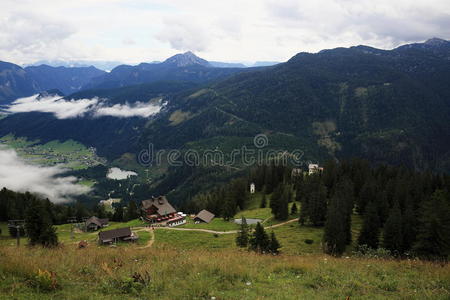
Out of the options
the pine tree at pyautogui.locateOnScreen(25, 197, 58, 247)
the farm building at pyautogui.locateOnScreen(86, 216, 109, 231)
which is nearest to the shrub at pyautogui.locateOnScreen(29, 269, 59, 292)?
the pine tree at pyautogui.locateOnScreen(25, 197, 58, 247)

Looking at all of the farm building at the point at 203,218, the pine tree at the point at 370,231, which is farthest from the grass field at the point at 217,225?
the pine tree at the point at 370,231

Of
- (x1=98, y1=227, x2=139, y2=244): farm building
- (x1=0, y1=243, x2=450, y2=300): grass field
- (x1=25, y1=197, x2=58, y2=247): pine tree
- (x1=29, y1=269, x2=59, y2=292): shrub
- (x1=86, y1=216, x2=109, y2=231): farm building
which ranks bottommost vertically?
(x1=86, y1=216, x2=109, y2=231): farm building

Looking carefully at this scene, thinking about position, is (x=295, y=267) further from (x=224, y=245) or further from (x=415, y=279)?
(x=224, y=245)

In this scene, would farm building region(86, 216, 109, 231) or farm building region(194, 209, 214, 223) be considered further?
farm building region(86, 216, 109, 231)

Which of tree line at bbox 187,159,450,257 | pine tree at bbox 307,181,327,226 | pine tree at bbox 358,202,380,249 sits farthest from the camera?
pine tree at bbox 307,181,327,226

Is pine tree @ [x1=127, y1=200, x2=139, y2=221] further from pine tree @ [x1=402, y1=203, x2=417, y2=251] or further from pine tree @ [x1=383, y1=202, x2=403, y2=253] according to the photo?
pine tree @ [x1=402, y1=203, x2=417, y2=251]

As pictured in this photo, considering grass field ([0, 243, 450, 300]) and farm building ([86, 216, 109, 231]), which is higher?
grass field ([0, 243, 450, 300])

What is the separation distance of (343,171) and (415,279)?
8515cm

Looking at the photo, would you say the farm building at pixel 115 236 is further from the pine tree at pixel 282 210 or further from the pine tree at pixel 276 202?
the pine tree at pixel 276 202

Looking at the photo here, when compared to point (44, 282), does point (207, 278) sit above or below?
below

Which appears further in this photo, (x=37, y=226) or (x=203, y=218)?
(x=203, y=218)

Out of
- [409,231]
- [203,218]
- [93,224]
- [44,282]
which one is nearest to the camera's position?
[44,282]

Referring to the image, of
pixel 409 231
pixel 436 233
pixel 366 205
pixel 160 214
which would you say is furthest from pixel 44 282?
pixel 160 214

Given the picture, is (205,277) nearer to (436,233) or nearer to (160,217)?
(436,233)
